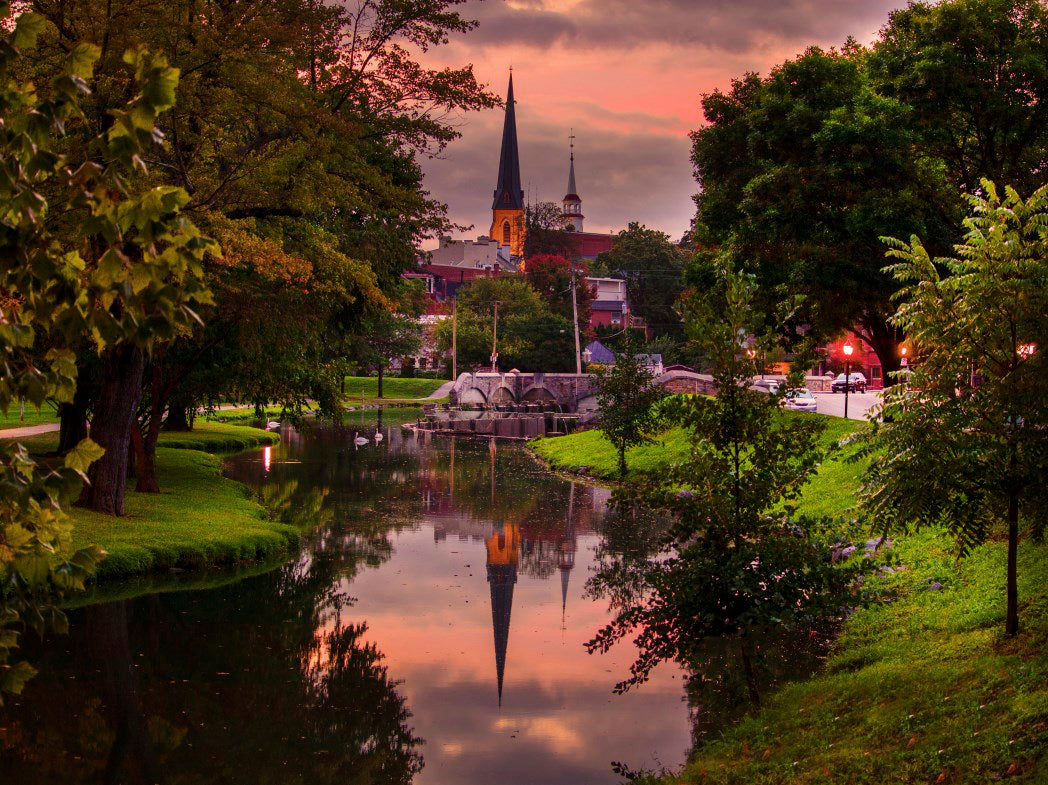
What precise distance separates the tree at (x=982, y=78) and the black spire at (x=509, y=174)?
11609 centimetres

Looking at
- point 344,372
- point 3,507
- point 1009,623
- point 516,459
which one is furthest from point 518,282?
point 3,507

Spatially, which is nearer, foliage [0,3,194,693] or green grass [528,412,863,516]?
foliage [0,3,194,693]

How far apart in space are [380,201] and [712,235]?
11787 millimetres

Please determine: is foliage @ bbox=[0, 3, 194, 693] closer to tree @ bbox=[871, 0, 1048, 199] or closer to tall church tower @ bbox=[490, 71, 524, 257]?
tree @ bbox=[871, 0, 1048, 199]

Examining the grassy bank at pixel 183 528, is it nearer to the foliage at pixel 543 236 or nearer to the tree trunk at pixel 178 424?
the tree trunk at pixel 178 424

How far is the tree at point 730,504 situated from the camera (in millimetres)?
10641

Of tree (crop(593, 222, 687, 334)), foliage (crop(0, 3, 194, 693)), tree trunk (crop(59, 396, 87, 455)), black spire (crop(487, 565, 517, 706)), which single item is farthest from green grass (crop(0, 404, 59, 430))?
tree (crop(593, 222, 687, 334))

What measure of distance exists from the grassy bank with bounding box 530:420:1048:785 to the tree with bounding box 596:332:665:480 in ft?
65.3

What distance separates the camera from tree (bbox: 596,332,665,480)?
35.5 meters

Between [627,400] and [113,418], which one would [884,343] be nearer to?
[627,400]

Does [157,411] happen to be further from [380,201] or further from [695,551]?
[695,551]

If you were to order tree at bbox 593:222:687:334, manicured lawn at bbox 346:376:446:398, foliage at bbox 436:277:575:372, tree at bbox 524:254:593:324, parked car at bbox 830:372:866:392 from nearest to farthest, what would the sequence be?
1. parked car at bbox 830:372:866:392
2. foliage at bbox 436:277:575:372
3. manicured lawn at bbox 346:376:446:398
4. tree at bbox 524:254:593:324
5. tree at bbox 593:222:687:334

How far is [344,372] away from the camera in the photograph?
115 feet

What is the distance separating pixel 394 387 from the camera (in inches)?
3984
